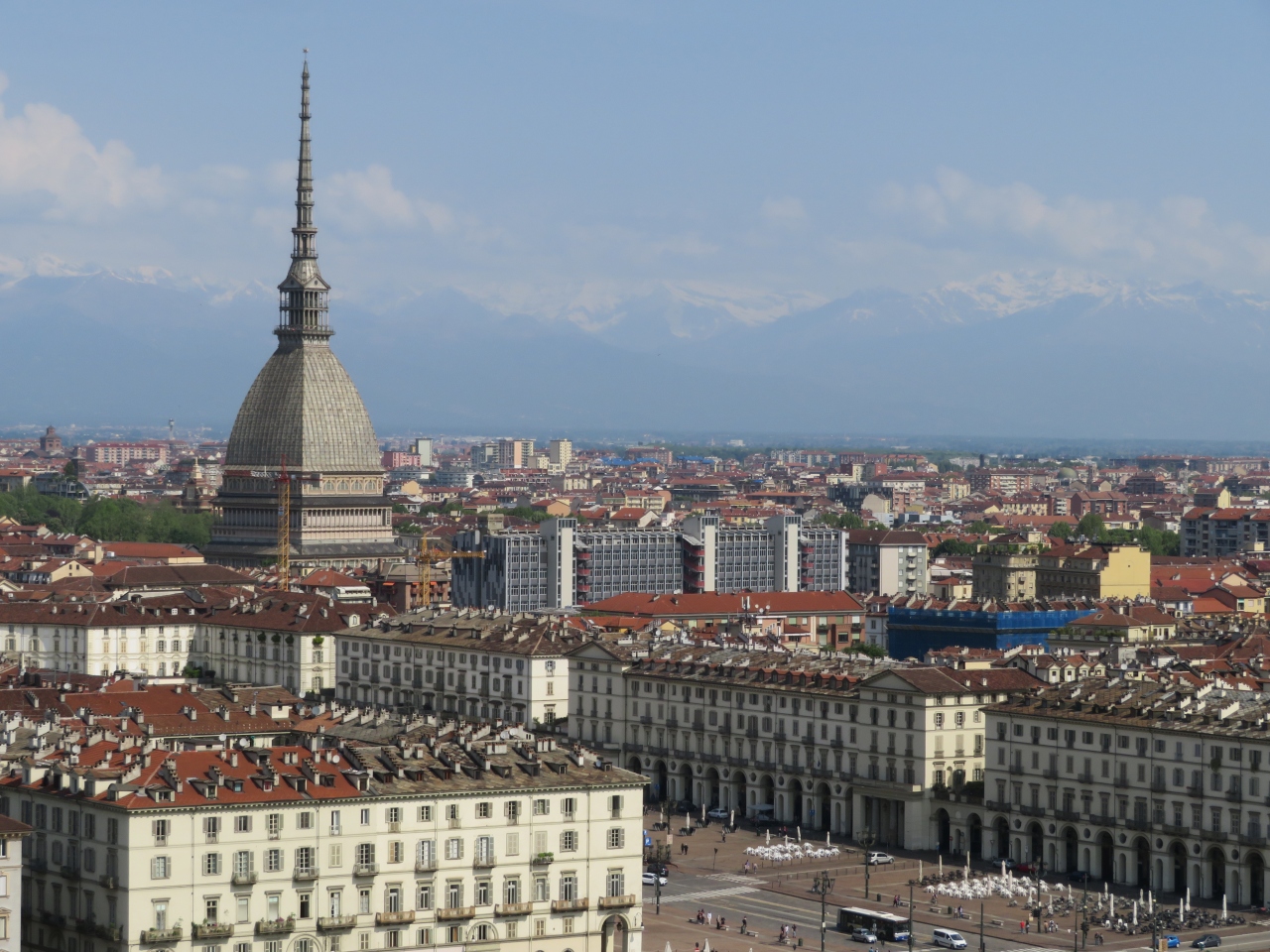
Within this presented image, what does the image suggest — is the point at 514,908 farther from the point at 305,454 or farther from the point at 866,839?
the point at 305,454

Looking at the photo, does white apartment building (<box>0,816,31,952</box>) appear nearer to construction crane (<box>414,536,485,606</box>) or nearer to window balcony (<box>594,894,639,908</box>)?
window balcony (<box>594,894,639,908</box>)

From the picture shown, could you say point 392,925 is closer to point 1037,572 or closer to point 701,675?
point 701,675

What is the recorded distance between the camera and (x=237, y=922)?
5706 cm

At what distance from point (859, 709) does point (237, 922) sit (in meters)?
30.9

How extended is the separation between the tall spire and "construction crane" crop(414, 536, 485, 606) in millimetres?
25453

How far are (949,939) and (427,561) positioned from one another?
89822 mm

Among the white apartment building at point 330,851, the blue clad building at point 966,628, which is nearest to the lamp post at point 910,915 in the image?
the white apartment building at point 330,851

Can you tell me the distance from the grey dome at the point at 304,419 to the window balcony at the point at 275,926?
119 metres

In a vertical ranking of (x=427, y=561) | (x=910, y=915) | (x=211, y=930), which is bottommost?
(x=910, y=915)

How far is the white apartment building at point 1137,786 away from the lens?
7244 centimetres

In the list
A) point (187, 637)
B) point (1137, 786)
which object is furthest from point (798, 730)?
point (187, 637)

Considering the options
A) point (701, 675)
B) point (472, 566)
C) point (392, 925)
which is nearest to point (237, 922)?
point (392, 925)

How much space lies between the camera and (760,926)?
67.5 m

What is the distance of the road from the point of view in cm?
6500
